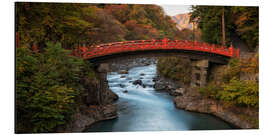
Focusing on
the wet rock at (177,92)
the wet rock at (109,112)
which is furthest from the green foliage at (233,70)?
the wet rock at (109,112)

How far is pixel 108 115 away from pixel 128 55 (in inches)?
118

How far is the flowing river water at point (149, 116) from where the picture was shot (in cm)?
682

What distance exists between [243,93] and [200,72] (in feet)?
12.7

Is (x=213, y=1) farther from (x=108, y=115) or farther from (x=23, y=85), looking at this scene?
(x=23, y=85)

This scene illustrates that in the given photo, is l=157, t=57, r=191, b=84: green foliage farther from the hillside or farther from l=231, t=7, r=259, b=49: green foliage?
the hillside

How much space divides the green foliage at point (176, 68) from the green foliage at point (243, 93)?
571 centimetres

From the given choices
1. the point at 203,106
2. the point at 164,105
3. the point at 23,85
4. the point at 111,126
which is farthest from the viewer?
the point at 164,105

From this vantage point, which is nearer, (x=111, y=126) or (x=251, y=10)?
(x=111, y=126)

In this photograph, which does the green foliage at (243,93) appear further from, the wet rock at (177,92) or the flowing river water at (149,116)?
the wet rock at (177,92)

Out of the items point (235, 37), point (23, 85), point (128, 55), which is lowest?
point (23, 85)

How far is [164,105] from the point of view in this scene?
33.1 ft

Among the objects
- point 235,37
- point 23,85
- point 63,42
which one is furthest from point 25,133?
point 235,37

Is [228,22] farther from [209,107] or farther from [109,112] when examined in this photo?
[109,112]

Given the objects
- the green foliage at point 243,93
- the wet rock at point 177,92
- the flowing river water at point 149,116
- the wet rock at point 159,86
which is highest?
the green foliage at point 243,93
